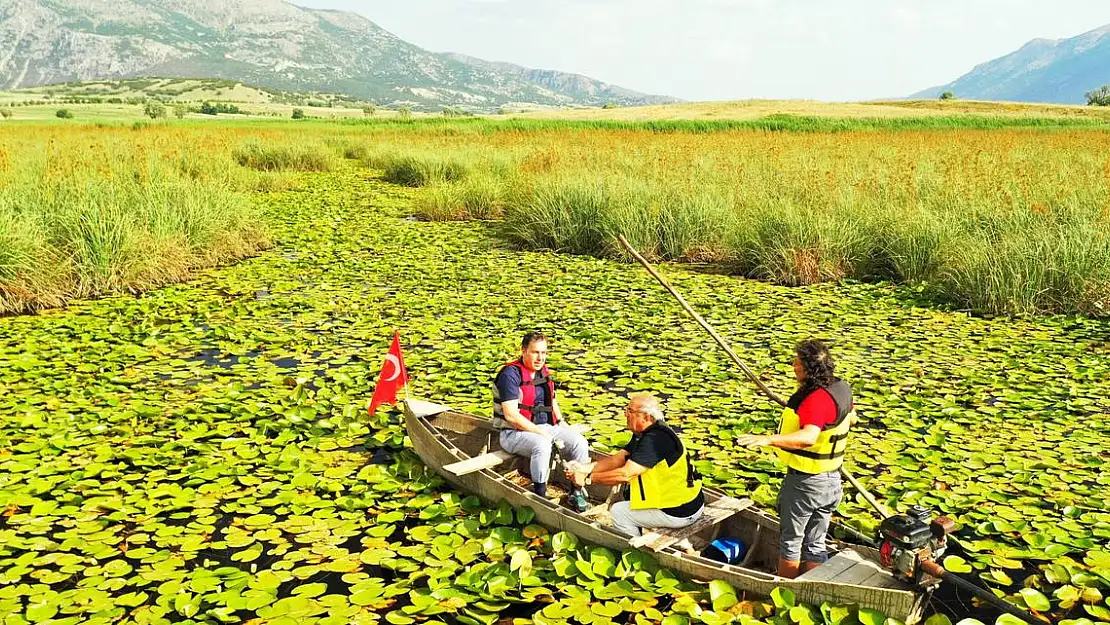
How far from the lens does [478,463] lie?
509 centimetres

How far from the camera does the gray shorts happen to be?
394 cm

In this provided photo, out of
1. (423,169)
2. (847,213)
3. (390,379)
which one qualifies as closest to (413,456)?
(390,379)

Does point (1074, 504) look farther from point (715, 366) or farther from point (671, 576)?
point (715, 366)

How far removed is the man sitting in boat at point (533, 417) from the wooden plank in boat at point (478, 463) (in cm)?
6

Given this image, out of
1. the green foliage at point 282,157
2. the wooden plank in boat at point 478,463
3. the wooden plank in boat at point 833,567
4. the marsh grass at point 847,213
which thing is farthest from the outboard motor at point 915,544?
the green foliage at point 282,157

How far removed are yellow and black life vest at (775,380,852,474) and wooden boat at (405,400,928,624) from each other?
420 mm

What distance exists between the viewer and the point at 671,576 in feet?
13.3

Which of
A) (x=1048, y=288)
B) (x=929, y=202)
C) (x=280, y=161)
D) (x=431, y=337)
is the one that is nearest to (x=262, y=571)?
(x=431, y=337)

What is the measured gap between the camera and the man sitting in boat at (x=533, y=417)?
5004 mm

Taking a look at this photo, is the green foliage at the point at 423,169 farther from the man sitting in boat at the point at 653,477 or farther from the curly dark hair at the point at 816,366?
the curly dark hair at the point at 816,366

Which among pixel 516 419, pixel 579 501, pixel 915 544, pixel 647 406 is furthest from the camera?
pixel 516 419

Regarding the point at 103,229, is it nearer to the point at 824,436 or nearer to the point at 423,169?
the point at 824,436

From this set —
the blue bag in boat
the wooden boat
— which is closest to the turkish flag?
the wooden boat

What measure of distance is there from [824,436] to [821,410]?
0.44ft
